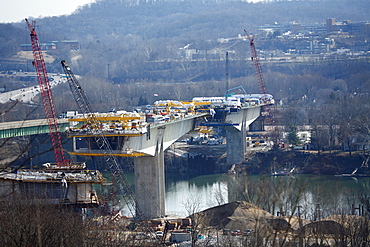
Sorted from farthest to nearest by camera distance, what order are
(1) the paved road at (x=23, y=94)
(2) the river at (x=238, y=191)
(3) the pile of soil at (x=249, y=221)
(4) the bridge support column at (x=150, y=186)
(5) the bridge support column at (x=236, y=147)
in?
1. (1) the paved road at (x=23, y=94)
2. (5) the bridge support column at (x=236, y=147)
3. (4) the bridge support column at (x=150, y=186)
4. (2) the river at (x=238, y=191)
5. (3) the pile of soil at (x=249, y=221)

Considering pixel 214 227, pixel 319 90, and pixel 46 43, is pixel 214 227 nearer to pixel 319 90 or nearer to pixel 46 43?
pixel 319 90

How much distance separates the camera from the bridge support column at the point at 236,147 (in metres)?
67.2

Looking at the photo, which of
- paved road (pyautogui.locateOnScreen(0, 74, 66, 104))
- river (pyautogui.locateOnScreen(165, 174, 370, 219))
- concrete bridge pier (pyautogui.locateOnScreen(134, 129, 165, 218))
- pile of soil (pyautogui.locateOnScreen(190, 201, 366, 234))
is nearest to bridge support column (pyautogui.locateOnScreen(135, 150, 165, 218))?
concrete bridge pier (pyautogui.locateOnScreen(134, 129, 165, 218))

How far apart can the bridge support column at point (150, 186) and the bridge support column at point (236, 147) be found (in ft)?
77.2

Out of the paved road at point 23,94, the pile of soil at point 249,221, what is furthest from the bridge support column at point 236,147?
the paved road at point 23,94

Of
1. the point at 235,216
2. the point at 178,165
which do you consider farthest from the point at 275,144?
the point at 235,216

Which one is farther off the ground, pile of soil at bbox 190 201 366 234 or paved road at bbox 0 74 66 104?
pile of soil at bbox 190 201 366 234

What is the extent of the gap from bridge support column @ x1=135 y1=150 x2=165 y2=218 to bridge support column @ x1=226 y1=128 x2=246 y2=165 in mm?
23517

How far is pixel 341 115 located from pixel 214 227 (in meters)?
44.0

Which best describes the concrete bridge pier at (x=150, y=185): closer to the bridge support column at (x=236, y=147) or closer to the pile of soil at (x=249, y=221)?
the pile of soil at (x=249, y=221)

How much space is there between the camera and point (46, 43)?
170625 millimetres

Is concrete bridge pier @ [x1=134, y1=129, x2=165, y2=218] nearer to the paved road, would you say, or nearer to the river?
the river

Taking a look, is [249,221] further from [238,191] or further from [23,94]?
[23,94]

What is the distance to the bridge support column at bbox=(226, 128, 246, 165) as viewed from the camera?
67.2 meters
